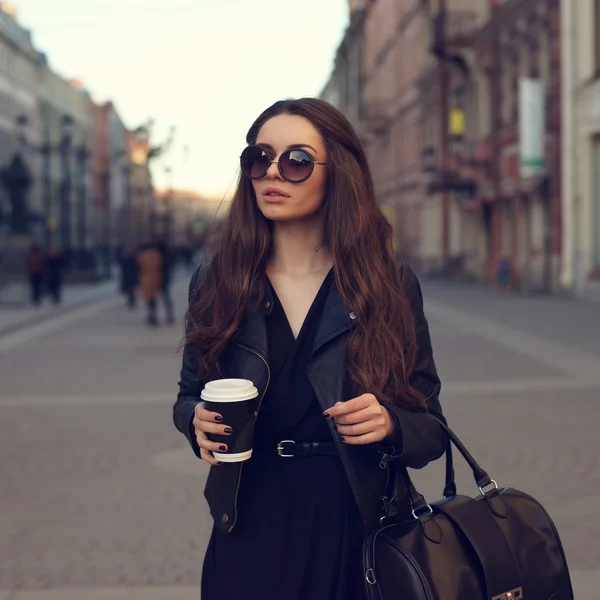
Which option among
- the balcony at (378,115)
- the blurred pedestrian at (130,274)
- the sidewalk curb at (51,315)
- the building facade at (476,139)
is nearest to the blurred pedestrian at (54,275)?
the sidewalk curb at (51,315)

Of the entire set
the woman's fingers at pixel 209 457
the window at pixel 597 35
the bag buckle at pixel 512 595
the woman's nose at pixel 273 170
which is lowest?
the bag buckle at pixel 512 595

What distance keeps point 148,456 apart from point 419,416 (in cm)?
544

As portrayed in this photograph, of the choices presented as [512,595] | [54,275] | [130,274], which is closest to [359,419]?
[512,595]

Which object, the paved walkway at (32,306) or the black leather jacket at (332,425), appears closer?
the black leather jacket at (332,425)

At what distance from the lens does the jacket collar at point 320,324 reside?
2.52 metres

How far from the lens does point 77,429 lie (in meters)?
8.99

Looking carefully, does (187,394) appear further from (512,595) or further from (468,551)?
(512,595)

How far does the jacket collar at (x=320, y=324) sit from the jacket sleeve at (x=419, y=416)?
0.63 ft

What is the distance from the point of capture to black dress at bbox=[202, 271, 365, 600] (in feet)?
8.23

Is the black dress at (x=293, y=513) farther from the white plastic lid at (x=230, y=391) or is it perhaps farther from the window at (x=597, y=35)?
the window at (x=597, y=35)

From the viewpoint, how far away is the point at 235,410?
90.5 inches

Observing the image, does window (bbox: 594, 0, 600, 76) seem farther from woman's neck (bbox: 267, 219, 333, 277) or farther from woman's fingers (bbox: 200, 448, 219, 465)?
woman's fingers (bbox: 200, 448, 219, 465)

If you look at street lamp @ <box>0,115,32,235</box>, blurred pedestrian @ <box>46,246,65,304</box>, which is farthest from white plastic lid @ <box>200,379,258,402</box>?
street lamp @ <box>0,115,32,235</box>

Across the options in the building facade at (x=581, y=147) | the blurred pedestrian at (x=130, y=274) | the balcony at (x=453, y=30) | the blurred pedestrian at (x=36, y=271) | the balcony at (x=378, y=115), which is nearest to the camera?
the building facade at (x=581, y=147)
